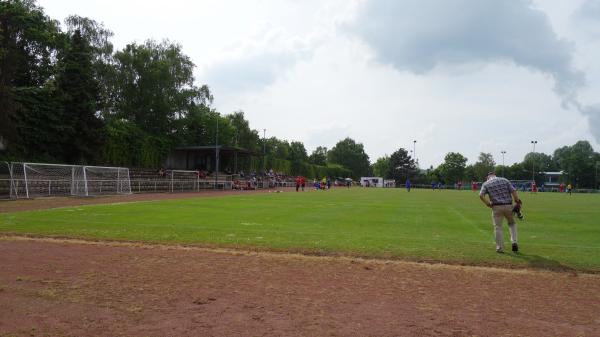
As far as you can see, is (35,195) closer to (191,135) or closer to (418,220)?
(418,220)

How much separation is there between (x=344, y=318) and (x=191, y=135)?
64.6 metres

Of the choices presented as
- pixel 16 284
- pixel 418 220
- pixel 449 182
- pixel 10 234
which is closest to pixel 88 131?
pixel 10 234

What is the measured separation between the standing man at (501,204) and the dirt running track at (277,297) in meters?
2.03

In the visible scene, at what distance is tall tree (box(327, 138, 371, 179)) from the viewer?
545 feet

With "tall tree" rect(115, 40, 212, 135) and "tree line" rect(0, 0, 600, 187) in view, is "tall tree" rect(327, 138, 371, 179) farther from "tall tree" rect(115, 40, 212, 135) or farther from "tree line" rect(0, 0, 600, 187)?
"tall tree" rect(115, 40, 212, 135)

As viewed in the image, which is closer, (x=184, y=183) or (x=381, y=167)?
(x=184, y=183)

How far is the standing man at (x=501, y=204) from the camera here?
10.5 metres

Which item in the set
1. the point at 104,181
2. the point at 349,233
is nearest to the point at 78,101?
the point at 104,181

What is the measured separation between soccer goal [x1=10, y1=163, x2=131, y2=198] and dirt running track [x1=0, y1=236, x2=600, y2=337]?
2183 centimetres

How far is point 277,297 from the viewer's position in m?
6.66

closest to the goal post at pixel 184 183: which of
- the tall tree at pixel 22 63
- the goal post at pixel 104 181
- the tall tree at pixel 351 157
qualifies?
the goal post at pixel 104 181

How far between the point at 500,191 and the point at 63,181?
98.3 feet

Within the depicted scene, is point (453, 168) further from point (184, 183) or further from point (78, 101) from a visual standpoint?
point (78, 101)

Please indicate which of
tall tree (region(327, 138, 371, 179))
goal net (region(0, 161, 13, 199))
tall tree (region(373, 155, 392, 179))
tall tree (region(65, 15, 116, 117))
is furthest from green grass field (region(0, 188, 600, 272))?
A: tall tree (region(327, 138, 371, 179))
